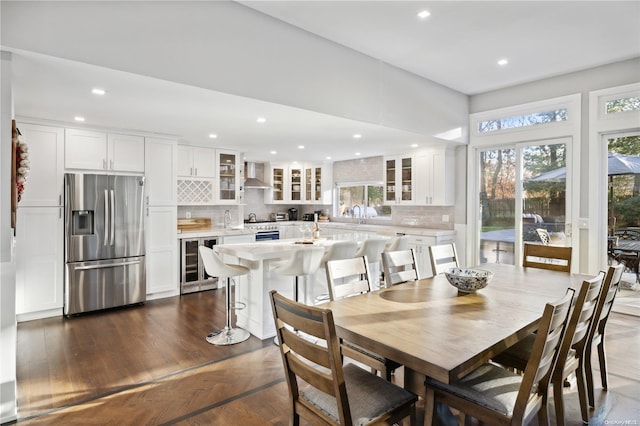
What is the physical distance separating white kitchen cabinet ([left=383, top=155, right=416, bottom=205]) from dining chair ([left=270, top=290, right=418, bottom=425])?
4905 mm

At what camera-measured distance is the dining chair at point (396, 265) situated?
275 centimetres

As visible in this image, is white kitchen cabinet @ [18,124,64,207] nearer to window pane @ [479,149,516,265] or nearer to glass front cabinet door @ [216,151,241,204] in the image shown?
glass front cabinet door @ [216,151,241,204]

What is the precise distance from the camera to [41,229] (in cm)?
418

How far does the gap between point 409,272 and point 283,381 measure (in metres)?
1.31

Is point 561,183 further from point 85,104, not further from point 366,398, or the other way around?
point 85,104

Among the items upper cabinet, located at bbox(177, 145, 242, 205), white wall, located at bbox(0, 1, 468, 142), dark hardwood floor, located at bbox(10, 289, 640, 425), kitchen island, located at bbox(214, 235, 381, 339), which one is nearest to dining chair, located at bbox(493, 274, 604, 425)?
dark hardwood floor, located at bbox(10, 289, 640, 425)

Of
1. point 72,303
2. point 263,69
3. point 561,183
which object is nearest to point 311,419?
point 263,69

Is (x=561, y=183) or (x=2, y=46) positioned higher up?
(x=2, y=46)

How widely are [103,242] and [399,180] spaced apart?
4748 millimetres

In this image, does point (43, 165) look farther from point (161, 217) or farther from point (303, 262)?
point (303, 262)

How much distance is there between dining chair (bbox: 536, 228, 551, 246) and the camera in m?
4.97

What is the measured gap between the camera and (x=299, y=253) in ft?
10.8

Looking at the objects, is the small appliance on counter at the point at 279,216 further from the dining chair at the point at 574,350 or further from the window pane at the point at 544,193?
the dining chair at the point at 574,350

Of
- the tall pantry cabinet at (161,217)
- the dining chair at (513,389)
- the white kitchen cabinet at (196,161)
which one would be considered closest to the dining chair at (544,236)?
the dining chair at (513,389)
